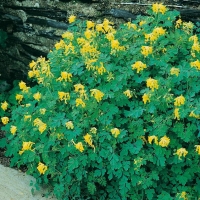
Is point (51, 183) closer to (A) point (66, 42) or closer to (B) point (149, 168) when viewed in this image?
(B) point (149, 168)

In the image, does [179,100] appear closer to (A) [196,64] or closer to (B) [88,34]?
(A) [196,64]

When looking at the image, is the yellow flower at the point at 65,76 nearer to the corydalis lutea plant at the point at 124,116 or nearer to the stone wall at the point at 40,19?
the corydalis lutea plant at the point at 124,116

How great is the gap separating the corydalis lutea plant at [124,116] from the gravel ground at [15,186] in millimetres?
259

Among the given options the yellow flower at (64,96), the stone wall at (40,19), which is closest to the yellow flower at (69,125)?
the yellow flower at (64,96)

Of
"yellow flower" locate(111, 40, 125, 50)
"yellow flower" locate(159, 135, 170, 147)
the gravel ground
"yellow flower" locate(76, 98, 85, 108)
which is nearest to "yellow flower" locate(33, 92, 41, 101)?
"yellow flower" locate(76, 98, 85, 108)

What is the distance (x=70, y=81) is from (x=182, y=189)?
3.89ft

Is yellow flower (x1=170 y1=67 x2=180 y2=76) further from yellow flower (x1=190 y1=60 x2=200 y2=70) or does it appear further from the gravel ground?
the gravel ground

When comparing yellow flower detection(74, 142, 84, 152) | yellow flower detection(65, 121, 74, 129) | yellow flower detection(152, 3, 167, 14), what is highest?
yellow flower detection(152, 3, 167, 14)

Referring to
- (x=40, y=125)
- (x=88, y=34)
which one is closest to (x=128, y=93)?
(x=88, y=34)

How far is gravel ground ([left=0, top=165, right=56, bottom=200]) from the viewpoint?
3875mm

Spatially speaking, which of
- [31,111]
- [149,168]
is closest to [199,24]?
[149,168]

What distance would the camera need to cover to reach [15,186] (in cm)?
400

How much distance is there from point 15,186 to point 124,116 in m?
1.22

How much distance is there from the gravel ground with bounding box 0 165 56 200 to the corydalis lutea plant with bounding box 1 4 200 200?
0.26 meters
